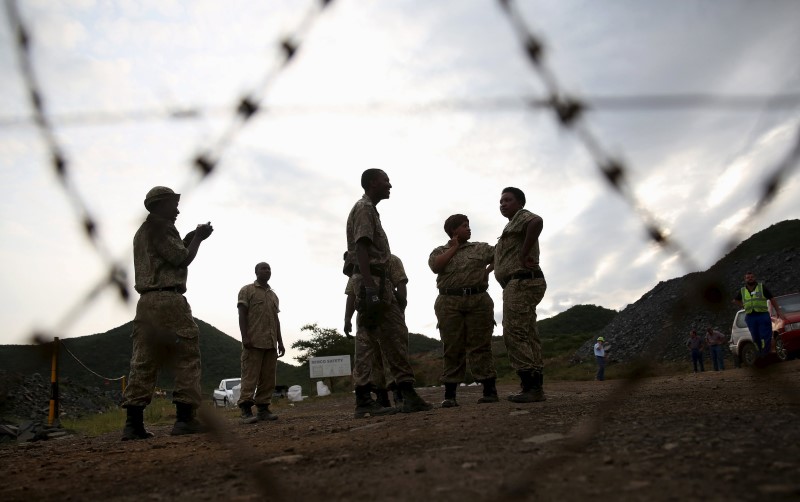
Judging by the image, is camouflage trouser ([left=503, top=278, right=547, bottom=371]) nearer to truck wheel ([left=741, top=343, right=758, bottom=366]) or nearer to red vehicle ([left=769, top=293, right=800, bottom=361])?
red vehicle ([left=769, top=293, right=800, bottom=361])

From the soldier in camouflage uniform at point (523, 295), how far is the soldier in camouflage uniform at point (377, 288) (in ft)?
2.79

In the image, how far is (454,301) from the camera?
6.02 meters

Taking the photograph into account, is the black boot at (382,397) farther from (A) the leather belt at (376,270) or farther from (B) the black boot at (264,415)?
(B) the black boot at (264,415)

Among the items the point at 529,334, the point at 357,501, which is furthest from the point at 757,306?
the point at 357,501

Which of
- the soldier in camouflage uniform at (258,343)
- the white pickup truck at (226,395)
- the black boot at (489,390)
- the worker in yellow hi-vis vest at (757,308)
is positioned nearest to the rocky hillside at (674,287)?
the worker in yellow hi-vis vest at (757,308)

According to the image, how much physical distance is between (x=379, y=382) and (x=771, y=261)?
27753mm

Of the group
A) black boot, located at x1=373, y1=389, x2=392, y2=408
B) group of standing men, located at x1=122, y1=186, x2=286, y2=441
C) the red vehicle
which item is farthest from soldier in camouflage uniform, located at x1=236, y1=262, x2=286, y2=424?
the red vehicle

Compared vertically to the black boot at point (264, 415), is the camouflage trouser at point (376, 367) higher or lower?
higher

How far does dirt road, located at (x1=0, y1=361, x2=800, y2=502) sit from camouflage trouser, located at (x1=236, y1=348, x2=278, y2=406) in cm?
306

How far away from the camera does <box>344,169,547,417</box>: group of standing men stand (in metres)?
5.24

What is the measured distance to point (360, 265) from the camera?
5035 mm

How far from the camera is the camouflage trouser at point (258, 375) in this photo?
731cm

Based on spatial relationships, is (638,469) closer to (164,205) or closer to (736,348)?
(164,205)

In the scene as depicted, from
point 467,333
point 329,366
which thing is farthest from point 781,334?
point 329,366
